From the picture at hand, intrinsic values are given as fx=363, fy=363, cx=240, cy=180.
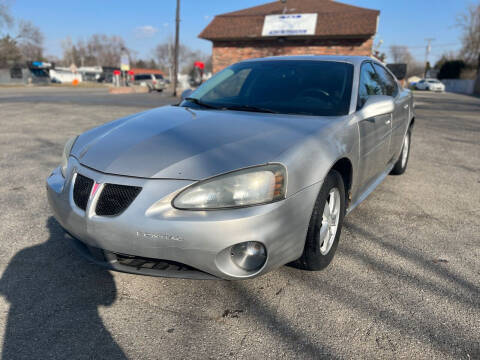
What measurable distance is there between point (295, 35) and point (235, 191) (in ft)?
63.7

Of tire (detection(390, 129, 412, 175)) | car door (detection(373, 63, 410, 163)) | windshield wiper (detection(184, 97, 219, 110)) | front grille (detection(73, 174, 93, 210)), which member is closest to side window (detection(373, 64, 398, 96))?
car door (detection(373, 63, 410, 163))

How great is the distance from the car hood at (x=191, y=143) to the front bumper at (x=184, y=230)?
0.34ft

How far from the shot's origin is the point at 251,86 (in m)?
3.22

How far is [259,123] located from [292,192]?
0.66 m

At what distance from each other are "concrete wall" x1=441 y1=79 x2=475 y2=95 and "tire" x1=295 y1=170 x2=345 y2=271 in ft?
146

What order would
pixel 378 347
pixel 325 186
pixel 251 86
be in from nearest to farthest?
pixel 378 347 → pixel 325 186 → pixel 251 86

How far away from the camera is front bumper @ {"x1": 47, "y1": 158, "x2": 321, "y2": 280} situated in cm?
179

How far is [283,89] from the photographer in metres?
3.04

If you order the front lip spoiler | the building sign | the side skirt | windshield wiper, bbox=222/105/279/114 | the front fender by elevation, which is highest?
the building sign

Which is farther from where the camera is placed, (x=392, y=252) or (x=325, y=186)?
(x=392, y=252)

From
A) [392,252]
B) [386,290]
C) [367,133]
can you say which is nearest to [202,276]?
[386,290]

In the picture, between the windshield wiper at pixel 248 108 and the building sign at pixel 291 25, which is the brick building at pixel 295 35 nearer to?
the building sign at pixel 291 25

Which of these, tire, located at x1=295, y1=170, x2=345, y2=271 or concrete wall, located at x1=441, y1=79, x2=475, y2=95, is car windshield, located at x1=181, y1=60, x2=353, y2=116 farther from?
concrete wall, located at x1=441, y1=79, x2=475, y2=95

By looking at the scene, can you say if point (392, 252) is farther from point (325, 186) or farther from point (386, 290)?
point (325, 186)
